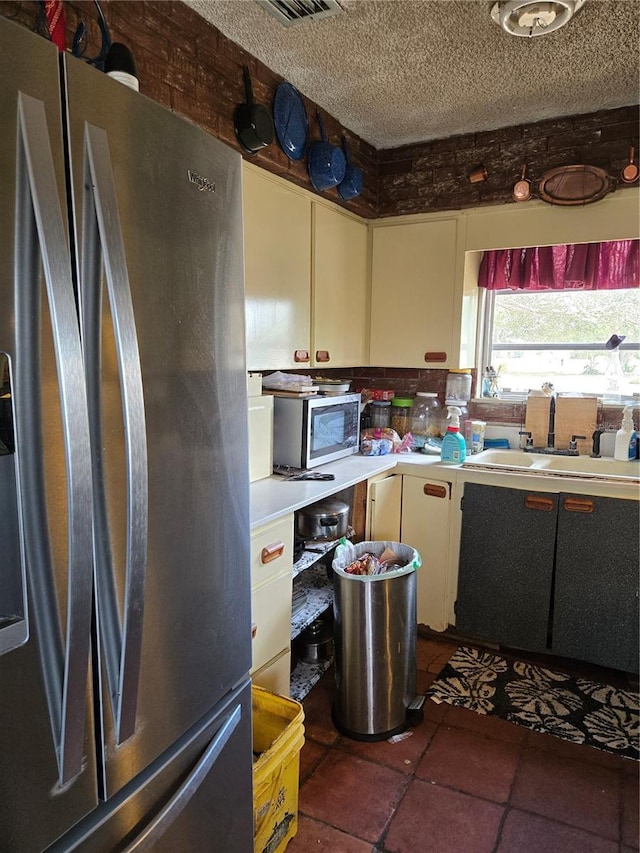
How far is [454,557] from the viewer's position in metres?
2.57

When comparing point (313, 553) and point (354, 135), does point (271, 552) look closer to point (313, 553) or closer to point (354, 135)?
point (313, 553)

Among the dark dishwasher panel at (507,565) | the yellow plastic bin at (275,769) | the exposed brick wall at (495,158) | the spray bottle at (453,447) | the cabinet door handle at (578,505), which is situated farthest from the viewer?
the spray bottle at (453,447)

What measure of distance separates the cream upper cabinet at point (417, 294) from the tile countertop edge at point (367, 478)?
55 centimetres

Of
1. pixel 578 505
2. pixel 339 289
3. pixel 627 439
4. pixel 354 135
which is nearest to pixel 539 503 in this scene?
pixel 578 505

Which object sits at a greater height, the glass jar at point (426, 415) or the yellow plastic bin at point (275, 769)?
the glass jar at point (426, 415)

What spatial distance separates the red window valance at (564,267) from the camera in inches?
105

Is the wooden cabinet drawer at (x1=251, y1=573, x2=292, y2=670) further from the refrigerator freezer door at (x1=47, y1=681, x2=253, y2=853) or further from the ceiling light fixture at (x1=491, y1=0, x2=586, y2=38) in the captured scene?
the ceiling light fixture at (x1=491, y1=0, x2=586, y2=38)

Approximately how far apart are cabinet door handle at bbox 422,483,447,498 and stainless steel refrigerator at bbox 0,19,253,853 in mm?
1487

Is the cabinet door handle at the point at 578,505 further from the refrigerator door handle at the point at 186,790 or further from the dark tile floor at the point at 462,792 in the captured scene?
the refrigerator door handle at the point at 186,790

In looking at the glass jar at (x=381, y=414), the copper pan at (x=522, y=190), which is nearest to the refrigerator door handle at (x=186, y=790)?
the glass jar at (x=381, y=414)

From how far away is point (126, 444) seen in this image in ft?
3.01

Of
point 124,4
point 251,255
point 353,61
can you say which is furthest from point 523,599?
point 124,4

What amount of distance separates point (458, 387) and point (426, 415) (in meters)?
0.23

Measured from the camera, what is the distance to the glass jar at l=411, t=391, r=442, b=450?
3064 mm
